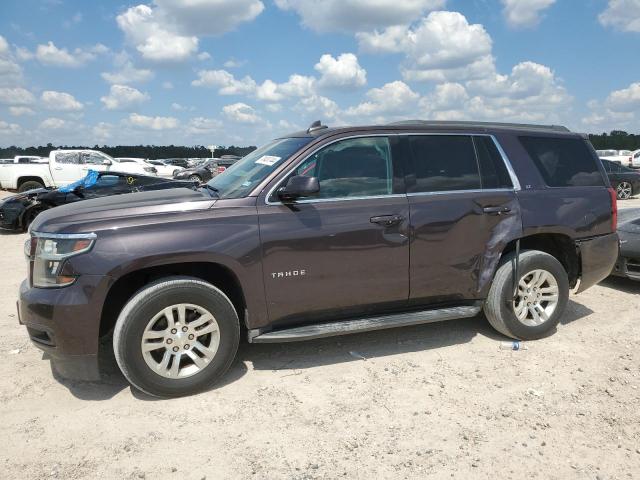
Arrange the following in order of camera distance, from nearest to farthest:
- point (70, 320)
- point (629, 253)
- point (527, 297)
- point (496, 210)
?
point (70, 320) → point (496, 210) → point (527, 297) → point (629, 253)

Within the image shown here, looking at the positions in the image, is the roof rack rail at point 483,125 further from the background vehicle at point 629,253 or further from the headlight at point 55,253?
the headlight at point 55,253

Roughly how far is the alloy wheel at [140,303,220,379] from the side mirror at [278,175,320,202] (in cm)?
103

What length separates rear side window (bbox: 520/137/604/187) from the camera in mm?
4539

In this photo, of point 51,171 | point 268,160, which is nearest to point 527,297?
point 268,160

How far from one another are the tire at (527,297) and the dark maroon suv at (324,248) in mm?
13

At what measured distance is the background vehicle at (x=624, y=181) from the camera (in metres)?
17.5

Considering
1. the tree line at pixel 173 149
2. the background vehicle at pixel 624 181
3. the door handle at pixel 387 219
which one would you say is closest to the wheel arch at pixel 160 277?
the door handle at pixel 387 219

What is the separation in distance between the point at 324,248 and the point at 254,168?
3.18 ft

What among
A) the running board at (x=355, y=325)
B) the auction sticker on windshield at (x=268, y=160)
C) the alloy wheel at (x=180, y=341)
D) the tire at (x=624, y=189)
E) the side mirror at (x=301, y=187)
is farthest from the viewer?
the tire at (x=624, y=189)

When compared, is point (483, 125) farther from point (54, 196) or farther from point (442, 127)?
point (54, 196)

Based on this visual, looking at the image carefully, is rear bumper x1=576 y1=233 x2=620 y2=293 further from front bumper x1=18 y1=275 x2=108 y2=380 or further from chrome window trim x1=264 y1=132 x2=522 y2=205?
front bumper x1=18 y1=275 x2=108 y2=380

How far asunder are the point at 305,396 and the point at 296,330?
48 centimetres

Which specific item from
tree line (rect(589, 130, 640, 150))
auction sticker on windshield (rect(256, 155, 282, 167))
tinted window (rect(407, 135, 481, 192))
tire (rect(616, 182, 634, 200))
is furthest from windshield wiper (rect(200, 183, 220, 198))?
tree line (rect(589, 130, 640, 150))

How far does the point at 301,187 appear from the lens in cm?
351
